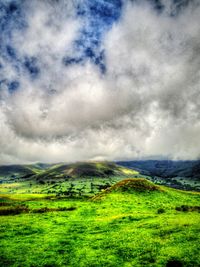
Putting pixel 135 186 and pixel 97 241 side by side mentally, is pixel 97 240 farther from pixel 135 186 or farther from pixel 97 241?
pixel 135 186

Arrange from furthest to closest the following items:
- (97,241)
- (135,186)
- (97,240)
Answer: (135,186)
(97,240)
(97,241)

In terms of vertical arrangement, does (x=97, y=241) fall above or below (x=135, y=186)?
below

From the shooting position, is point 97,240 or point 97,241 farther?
point 97,240

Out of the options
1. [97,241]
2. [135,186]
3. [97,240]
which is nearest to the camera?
[97,241]

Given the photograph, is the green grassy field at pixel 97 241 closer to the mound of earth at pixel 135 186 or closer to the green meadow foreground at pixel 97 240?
the green meadow foreground at pixel 97 240

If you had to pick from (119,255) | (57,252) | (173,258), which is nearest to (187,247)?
(173,258)

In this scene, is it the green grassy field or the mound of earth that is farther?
the mound of earth

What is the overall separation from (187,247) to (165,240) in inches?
159

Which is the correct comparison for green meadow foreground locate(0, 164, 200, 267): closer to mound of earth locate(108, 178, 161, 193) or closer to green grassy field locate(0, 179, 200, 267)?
green grassy field locate(0, 179, 200, 267)

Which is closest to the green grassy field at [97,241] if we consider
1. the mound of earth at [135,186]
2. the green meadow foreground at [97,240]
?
the green meadow foreground at [97,240]

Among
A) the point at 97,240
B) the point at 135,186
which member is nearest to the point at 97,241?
the point at 97,240

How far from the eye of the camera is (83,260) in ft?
90.3

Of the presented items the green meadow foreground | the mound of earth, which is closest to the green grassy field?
the green meadow foreground

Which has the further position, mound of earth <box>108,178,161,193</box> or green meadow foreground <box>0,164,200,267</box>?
mound of earth <box>108,178,161,193</box>
